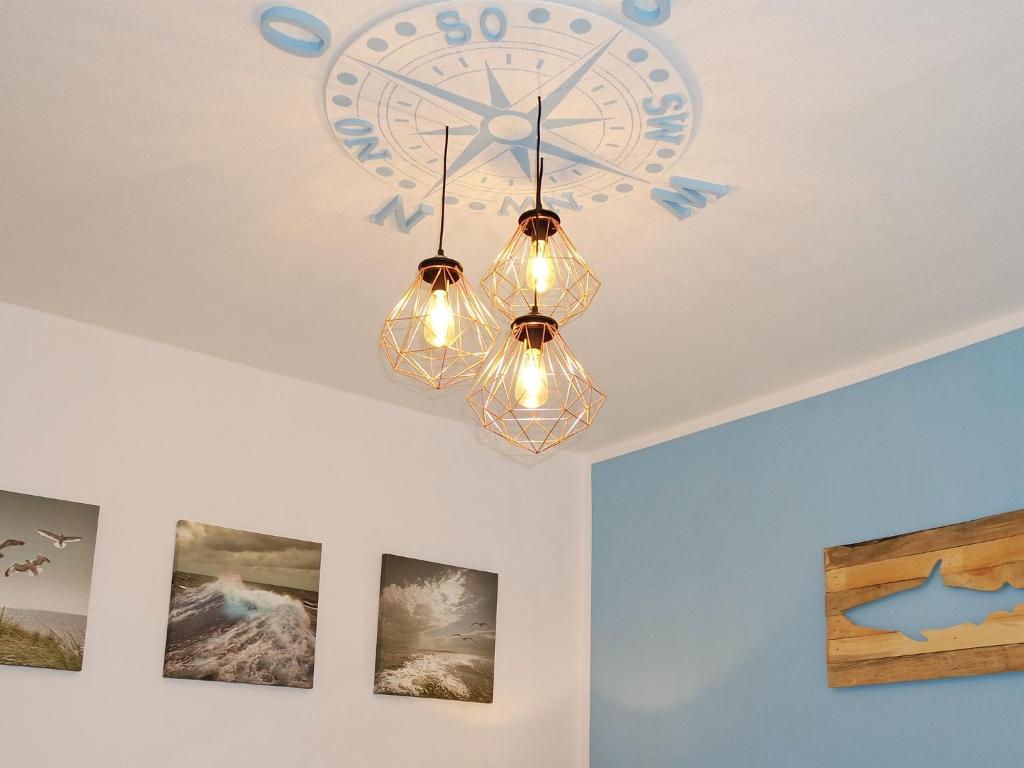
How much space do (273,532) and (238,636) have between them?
0.39 meters

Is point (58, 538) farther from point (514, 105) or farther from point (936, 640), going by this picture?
point (936, 640)

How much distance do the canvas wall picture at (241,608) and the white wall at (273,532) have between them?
0.16 ft

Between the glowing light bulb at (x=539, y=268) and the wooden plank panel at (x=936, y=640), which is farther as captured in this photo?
the wooden plank panel at (x=936, y=640)

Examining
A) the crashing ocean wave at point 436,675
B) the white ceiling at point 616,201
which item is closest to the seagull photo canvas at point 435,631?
the crashing ocean wave at point 436,675

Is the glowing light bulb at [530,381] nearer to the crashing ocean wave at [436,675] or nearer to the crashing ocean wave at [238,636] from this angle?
the crashing ocean wave at [238,636]

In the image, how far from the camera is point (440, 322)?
91.0 inches

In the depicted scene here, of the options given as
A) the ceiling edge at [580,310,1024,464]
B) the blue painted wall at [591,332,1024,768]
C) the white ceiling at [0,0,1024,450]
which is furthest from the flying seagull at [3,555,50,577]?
the ceiling edge at [580,310,1024,464]

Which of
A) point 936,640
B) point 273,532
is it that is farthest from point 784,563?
point 273,532

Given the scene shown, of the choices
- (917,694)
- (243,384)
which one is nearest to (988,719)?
(917,694)

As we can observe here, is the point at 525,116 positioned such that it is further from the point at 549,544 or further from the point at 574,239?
the point at 549,544

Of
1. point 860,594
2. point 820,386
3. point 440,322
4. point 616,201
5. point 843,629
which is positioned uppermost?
point 616,201

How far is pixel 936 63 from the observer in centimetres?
239

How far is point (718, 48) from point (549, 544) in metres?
2.80

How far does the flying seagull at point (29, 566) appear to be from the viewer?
3.44 meters
